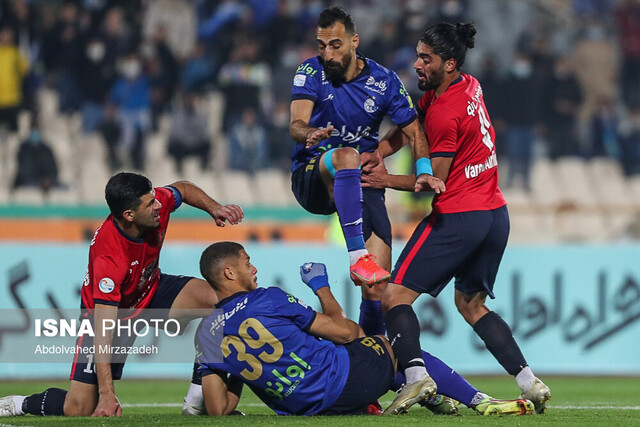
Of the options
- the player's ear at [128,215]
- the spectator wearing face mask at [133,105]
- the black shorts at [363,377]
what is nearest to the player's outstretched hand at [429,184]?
the black shorts at [363,377]

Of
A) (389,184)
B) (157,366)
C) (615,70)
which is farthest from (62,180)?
(615,70)

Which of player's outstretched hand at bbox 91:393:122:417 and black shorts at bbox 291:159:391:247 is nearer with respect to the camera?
player's outstretched hand at bbox 91:393:122:417

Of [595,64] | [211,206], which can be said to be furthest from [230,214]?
[595,64]

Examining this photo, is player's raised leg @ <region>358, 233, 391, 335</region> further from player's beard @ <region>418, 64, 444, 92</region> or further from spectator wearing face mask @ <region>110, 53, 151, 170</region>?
spectator wearing face mask @ <region>110, 53, 151, 170</region>

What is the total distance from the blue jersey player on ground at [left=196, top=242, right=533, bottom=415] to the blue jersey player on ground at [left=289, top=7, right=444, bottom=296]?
1.97ft

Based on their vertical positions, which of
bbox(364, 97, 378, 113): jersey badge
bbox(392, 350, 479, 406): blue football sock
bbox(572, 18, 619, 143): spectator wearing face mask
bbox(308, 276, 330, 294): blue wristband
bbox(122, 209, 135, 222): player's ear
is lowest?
bbox(392, 350, 479, 406): blue football sock

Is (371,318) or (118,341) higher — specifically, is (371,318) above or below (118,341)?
above

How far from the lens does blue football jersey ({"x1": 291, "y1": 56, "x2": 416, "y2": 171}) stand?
23.3 ft

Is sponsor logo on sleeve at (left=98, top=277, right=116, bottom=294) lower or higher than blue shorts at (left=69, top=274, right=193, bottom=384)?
higher

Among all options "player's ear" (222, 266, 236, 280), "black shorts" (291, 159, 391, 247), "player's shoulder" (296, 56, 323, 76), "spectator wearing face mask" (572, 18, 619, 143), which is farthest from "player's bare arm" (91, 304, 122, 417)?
"spectator wearing face mask" (572, 18, 619, 143)

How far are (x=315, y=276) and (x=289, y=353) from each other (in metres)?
0.61

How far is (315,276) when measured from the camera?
6613mm

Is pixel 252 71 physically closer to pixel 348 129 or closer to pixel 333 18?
pixel 348 129

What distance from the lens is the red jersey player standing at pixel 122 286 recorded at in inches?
267
